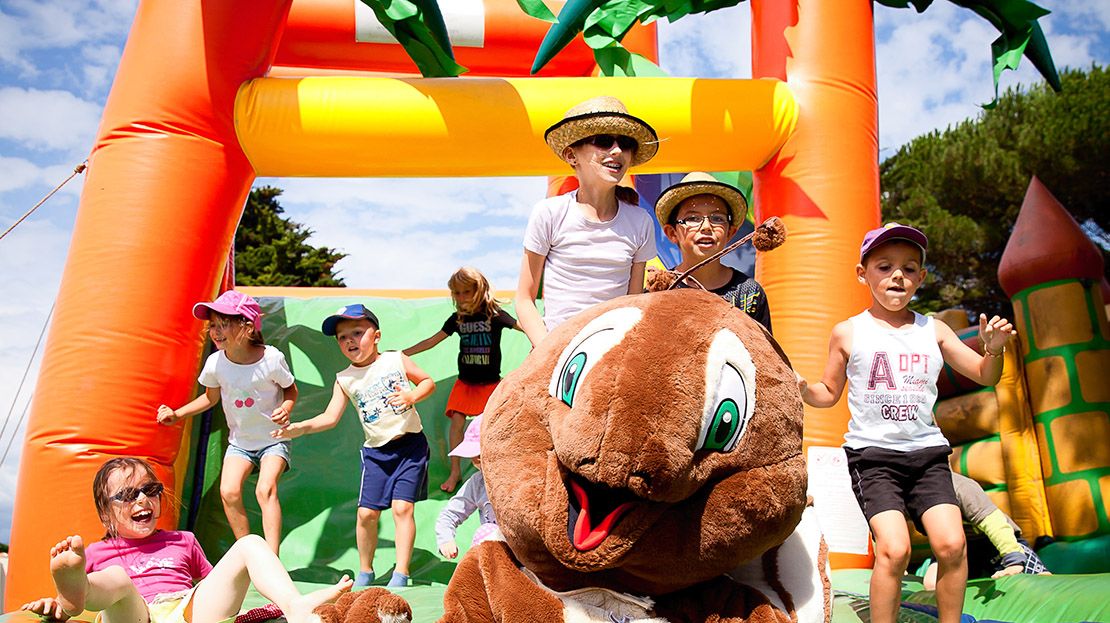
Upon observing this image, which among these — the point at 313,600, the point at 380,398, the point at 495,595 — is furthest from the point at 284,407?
the point at 495,595

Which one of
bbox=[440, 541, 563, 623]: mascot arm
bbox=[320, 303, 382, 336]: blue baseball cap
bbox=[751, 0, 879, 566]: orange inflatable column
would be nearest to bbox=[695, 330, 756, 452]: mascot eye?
bbox=[440, 541, 563, 623]: mascot arm

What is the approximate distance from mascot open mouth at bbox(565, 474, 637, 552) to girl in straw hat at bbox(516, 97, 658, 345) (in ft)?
2.96

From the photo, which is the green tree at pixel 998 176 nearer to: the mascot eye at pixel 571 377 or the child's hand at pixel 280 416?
the child's hand at pixel 280 416

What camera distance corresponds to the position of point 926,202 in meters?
12.5

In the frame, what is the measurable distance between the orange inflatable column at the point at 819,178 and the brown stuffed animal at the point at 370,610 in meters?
2.31

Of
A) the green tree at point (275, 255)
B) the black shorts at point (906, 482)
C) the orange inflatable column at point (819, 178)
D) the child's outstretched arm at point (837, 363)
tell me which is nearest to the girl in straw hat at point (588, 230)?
the child's outstretched arm at point (837, 363)

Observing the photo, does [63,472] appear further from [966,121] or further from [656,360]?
[966,121]

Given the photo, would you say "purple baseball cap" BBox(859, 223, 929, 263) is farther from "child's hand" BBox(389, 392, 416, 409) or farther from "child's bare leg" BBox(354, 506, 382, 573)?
"child's bare leg" BBox(354, 506, 382, 573)

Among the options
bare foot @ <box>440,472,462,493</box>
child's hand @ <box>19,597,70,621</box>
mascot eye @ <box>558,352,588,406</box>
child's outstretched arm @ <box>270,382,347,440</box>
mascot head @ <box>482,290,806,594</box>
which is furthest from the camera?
bare foot @ <box>440,472,462,493</box>

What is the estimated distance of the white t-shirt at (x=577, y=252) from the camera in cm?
222

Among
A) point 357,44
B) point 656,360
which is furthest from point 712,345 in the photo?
point 357,44

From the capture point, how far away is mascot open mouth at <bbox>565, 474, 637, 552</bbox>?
4.14 feet

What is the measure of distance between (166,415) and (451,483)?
1.16 m

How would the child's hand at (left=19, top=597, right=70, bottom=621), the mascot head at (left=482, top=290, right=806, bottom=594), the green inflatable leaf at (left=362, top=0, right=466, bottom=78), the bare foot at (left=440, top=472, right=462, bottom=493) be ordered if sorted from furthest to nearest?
the bare foot at (left=440, top=472, right=462, bottom=493), the green inflatable leaf at (left=362, top=0, right=466, bottom=78), the child's hand at (left=19, top=597, right=70, bottom=621), the mascot head at (left=482, top=290, right=806, bottom=594)
